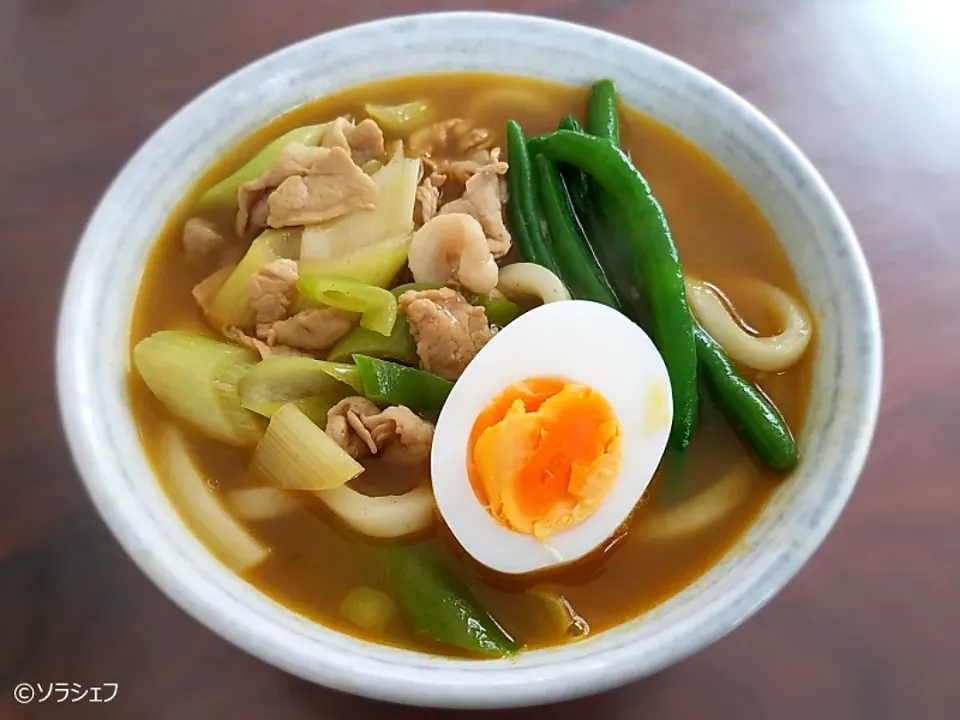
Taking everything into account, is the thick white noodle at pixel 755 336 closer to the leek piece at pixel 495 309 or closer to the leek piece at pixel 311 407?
the leek piece at pixel 495 309

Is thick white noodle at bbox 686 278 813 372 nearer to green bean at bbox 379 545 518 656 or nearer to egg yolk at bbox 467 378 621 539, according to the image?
egg yolk at bbox 467 378 621 539

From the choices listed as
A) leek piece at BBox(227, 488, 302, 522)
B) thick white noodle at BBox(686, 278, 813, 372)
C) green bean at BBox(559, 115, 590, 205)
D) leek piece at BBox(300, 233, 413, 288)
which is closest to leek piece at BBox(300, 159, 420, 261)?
leek piece at BBox(300, 233, 413, 288)

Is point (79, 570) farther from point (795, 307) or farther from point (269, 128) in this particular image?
point (795, 307)

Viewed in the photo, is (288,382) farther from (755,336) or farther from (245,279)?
(755,336)

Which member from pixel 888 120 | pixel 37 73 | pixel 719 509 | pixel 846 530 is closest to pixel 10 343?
pixel 37 73

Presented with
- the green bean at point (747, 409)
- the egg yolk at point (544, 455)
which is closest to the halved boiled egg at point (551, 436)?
the egg yolk at point (544, 455)

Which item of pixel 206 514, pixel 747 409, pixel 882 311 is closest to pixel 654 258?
pixel 747 409
